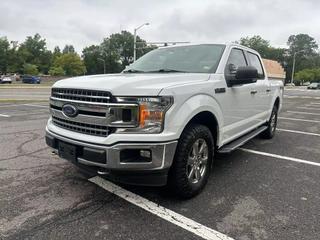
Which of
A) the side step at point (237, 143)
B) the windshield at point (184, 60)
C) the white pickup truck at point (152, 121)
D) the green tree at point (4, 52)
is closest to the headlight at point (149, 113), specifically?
the white pickup truck at point (152, 121)

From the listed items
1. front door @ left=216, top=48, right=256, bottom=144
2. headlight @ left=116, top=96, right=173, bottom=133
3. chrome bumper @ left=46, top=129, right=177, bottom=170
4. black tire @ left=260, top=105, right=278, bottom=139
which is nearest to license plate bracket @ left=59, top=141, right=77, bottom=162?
chrome bumper @ left=46, top=129, right=177, bottom=170

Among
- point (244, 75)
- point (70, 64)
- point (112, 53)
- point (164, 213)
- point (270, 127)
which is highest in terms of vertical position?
point (112, 53)

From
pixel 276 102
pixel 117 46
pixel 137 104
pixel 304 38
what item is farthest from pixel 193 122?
pixel 304 38

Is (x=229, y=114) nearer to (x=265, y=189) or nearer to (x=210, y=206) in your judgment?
(x=265, y=189)

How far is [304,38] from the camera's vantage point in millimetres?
138875

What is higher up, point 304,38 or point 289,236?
point 304,38

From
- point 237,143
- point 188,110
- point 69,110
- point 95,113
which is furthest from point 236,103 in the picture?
point 69,110

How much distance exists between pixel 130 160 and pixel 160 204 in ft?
2.46

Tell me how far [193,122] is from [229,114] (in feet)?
3.14

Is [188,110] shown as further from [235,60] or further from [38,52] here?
[38,52]

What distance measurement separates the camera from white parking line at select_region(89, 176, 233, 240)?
2.99m

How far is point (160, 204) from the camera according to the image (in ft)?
11.8

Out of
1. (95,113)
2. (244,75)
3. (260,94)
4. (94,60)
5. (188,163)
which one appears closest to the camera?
(95,113)

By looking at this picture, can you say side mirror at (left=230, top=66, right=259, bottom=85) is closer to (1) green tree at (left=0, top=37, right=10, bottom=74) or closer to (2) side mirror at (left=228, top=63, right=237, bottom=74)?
(2) side mirror at (left=228, top=63, right=237, bottom=74)
